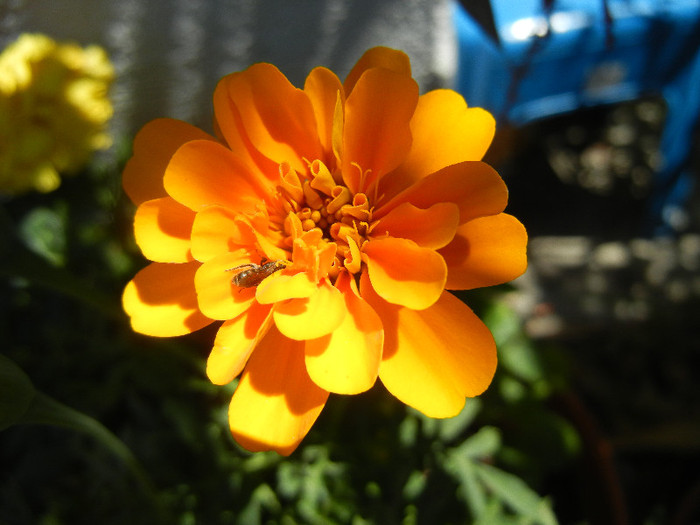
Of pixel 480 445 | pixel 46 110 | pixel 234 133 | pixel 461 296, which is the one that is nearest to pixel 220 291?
pixel 234 133

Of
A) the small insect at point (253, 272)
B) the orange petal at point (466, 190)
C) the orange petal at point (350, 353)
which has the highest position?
the orange petal at point (466, 190)

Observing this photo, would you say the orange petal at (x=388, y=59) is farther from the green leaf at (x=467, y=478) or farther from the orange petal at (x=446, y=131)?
the green leaf at (x=467, y=478)

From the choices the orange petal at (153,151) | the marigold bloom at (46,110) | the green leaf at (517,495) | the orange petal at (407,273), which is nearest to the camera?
the orange petal at (407,273)

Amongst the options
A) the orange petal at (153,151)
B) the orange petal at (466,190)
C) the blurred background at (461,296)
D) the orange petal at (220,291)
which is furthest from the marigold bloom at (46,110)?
the orange petal at (466,190)

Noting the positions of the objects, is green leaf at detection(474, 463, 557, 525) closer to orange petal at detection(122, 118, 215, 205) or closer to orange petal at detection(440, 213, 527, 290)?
orange petal at detection(440, 213, 527, 290)

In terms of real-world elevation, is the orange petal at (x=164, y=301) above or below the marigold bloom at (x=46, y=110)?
above

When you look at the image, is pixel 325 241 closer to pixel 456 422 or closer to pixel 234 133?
pixel 234 133

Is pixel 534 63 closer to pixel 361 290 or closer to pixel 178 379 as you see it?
pixel 361 290
